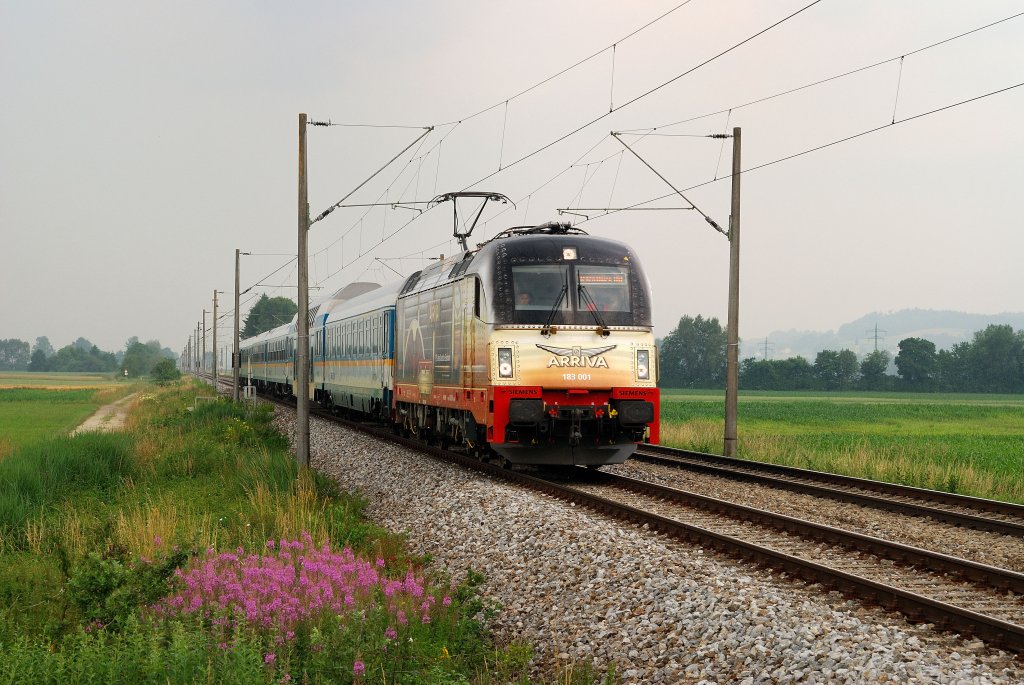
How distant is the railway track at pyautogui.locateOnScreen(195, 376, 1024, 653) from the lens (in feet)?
24.7

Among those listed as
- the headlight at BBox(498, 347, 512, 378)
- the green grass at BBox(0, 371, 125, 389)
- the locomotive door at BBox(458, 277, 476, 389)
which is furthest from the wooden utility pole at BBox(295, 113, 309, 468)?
the green grass at BBox(0, 371, 125, 389)

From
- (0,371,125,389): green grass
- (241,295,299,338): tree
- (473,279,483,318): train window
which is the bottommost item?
(0,371,125,389): green grass

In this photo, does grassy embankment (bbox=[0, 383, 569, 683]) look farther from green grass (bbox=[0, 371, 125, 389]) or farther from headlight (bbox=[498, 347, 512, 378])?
green grass (bbox=[0, 371, 125, 389])

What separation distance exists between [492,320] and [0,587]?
7452 mm

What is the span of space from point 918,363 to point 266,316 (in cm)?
10354

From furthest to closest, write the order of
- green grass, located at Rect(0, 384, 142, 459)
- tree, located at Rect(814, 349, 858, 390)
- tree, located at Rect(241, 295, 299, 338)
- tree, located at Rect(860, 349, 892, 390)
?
tree, located at Rect(241, 295, 299, 338) → tree, located at Rect(814, 349, 858, 390) → tree, located at Rect(860, 349, 892, 390) → green grass, located at Rect(0, 384, 142, 459)

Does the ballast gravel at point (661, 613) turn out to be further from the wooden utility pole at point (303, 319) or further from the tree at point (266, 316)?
the tree at point (266, 316)

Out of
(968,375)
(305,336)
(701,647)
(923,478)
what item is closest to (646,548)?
(701,647)

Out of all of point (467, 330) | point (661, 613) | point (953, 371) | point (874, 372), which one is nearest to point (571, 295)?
point (467, 330)

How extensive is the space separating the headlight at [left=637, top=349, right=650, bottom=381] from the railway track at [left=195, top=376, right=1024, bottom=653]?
5.90ft

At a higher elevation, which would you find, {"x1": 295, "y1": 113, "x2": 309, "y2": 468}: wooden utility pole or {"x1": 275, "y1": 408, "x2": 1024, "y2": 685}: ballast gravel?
{"x1": 295, "y1": 113, "x2": 309, "y2": 468}: wooden utility pole

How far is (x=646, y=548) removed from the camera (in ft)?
33.0

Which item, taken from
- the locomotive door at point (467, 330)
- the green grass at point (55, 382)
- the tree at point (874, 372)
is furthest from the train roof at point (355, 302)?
the tree at point (874, 372)

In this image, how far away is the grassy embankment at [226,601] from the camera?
662cm
